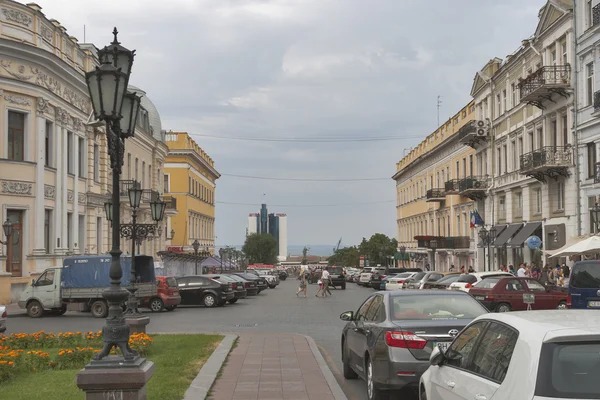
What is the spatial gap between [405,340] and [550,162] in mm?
29012

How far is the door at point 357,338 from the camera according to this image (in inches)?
430

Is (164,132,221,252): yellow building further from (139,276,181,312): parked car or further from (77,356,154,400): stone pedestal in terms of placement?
(77,356,154,400): stone pedestal

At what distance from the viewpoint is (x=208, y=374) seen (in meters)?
11.9

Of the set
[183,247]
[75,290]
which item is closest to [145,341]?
[75,290]

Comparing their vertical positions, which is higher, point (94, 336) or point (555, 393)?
point (555, 393)

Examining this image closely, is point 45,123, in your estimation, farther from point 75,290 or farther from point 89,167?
point 75,290

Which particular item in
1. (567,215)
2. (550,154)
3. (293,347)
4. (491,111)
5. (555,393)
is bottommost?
(293,347)

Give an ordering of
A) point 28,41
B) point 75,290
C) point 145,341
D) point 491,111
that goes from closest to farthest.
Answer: point 145,341 < point 75,290 < point 28,41 < point 491,111

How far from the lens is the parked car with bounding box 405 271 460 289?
117 feet

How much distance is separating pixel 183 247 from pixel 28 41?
149ft

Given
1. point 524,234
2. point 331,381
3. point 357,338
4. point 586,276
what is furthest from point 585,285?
point 524,234

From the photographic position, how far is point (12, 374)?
11562mm

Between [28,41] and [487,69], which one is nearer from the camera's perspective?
[28,41]

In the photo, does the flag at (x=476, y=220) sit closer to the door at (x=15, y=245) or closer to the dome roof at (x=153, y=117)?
the door at (x=15, y=245)
